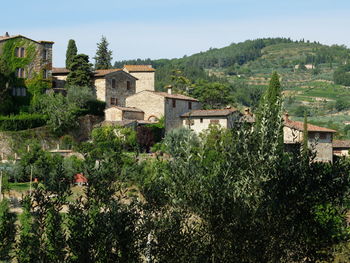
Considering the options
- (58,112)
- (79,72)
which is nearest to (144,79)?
(79,72)

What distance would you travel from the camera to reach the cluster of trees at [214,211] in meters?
11.5

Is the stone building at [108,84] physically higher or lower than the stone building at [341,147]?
higher

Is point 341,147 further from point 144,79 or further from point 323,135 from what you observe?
point 144,79

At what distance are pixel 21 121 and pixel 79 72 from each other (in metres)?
9.29

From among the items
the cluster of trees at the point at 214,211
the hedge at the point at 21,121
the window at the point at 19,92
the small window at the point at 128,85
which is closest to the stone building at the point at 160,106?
the small window at the point at 128,85

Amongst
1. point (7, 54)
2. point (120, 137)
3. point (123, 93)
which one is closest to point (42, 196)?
point (120, 137)

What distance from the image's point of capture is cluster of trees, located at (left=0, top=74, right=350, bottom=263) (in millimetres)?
11469

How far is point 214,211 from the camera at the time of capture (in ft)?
38.3

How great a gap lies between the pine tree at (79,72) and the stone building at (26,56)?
7.10 feet

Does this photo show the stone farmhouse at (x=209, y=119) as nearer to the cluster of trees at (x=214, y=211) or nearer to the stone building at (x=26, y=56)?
the stone building at (x=26, y=56)

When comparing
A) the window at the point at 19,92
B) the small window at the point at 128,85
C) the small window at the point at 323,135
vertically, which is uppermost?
the small window at the point at 128,85

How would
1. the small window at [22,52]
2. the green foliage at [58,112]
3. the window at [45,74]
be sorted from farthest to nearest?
the window at [45,74] < the small window at [22,52] < the green foliage at [58,112]

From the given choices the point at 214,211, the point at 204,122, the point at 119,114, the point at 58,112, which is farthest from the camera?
the point at 204,122

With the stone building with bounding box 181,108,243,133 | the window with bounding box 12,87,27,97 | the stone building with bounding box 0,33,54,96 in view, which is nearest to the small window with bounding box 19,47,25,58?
the stone building with bounding box 0,33,54,96
